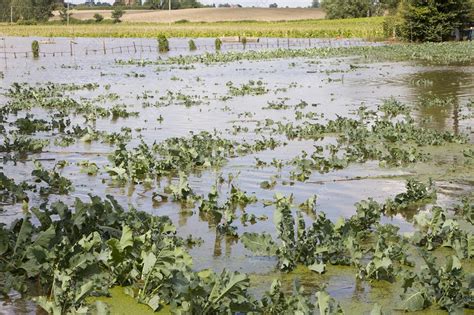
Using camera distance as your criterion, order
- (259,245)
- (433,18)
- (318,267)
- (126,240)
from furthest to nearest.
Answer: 1. (433,18)
2. (259,245)
3. (318,267)
4. (126,240)

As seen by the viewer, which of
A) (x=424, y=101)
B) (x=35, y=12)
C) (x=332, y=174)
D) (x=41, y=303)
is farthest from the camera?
(x=35, y=12)

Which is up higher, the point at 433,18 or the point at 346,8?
the point at 346,8

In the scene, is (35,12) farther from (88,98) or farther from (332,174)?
(332,174)

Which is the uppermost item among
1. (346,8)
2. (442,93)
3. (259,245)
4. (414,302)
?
(346,8)

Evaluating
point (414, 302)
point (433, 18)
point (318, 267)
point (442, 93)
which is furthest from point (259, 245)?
point (433, 18)

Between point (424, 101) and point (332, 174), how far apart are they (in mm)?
12637

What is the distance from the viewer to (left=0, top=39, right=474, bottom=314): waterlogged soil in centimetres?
851

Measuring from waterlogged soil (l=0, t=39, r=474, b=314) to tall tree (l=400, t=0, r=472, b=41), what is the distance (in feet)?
99.1

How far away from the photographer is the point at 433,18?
7269 cm

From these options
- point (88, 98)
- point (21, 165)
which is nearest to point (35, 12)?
point (88, 98)

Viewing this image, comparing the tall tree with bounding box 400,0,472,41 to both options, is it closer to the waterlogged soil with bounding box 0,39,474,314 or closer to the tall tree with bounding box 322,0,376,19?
the waterlogged soil with bounding box 0,39,474,314

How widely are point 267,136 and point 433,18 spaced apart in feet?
194

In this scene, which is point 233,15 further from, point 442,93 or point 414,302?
point 414,302

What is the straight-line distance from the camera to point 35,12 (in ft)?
646
